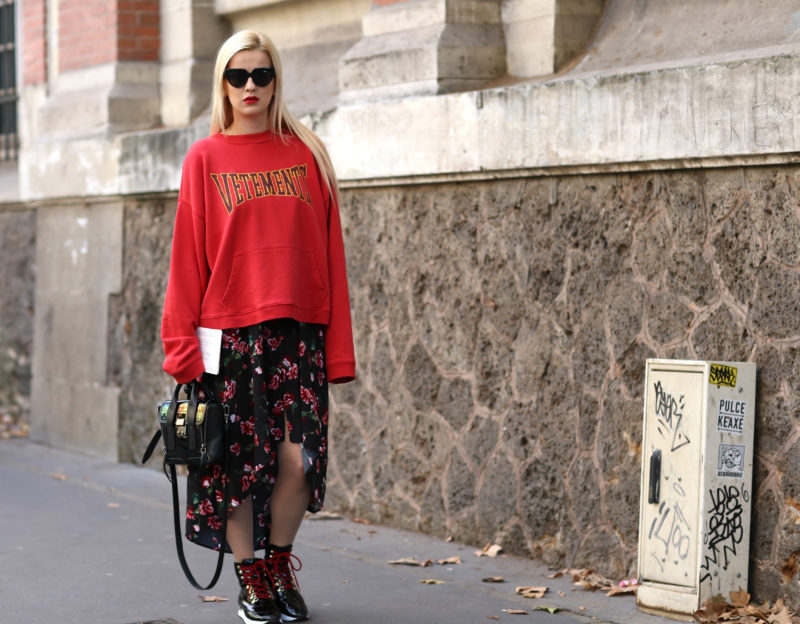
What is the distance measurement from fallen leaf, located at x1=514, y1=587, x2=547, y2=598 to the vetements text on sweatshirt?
189 centimetres

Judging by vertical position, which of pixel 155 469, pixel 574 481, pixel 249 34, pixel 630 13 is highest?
pixel 630 13

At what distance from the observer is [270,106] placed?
4.70 meters

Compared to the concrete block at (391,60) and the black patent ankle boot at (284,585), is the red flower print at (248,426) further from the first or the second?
the concrete block at (391,60)

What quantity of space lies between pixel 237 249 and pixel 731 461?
200cm

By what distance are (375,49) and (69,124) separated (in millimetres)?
3555

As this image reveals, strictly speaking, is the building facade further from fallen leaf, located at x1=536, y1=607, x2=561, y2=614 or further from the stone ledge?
fallen leaf, located at x1=536, y1=607, x2=561, y2=614

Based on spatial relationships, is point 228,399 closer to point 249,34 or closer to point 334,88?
point 249,34

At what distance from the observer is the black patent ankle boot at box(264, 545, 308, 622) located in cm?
466

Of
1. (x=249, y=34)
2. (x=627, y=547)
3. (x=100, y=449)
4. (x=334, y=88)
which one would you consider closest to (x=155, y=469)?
(x=100, y=449)

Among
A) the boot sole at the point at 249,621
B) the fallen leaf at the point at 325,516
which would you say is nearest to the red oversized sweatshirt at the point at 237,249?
the boot sole at the point at 249,621

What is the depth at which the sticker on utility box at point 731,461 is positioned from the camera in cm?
483

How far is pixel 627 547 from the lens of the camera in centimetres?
542

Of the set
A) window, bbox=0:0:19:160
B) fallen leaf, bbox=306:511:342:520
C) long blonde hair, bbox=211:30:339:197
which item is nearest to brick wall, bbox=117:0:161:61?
window, bbox=0:0:19:160

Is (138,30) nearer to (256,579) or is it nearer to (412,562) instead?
(412,562)
